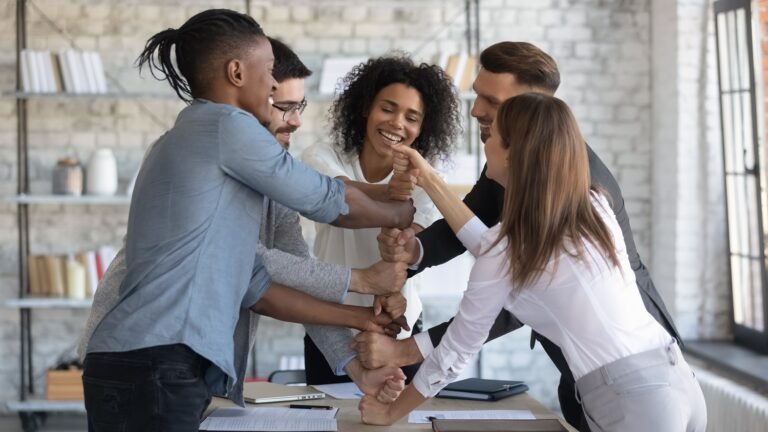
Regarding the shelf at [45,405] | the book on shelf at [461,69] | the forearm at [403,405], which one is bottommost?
the shelf at [45,405]

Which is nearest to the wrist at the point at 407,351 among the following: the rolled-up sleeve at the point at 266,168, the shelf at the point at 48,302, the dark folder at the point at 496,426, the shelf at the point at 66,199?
the dark folder at the point at 496,426

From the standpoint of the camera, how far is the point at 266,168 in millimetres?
2211

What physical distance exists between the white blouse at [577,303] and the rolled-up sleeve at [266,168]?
41 centimetres

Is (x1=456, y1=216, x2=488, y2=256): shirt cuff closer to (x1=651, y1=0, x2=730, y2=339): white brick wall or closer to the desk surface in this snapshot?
the desk surface

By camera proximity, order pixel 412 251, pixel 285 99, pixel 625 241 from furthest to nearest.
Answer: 1. pixel 285 99
2. pixel 412 251
3. pixel 625 241

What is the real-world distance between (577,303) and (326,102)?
4121 mm

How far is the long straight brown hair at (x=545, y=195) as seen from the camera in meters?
2.24

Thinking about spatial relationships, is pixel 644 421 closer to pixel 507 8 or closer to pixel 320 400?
pixel 320 400

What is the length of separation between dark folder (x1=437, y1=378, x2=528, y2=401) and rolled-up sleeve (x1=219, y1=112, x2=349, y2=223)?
2.81 ft

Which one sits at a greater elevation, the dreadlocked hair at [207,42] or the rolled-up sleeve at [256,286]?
the dreadlocked hair at [207,42]

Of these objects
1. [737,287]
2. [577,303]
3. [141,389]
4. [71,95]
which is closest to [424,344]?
[577,303]

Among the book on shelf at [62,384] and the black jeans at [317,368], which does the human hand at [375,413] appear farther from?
the book on shelf at [62,384]

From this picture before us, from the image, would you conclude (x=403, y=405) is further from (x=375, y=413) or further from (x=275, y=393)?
(x=275, y=393)

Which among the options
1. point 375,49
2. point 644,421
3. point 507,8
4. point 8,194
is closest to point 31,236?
point 8,194
